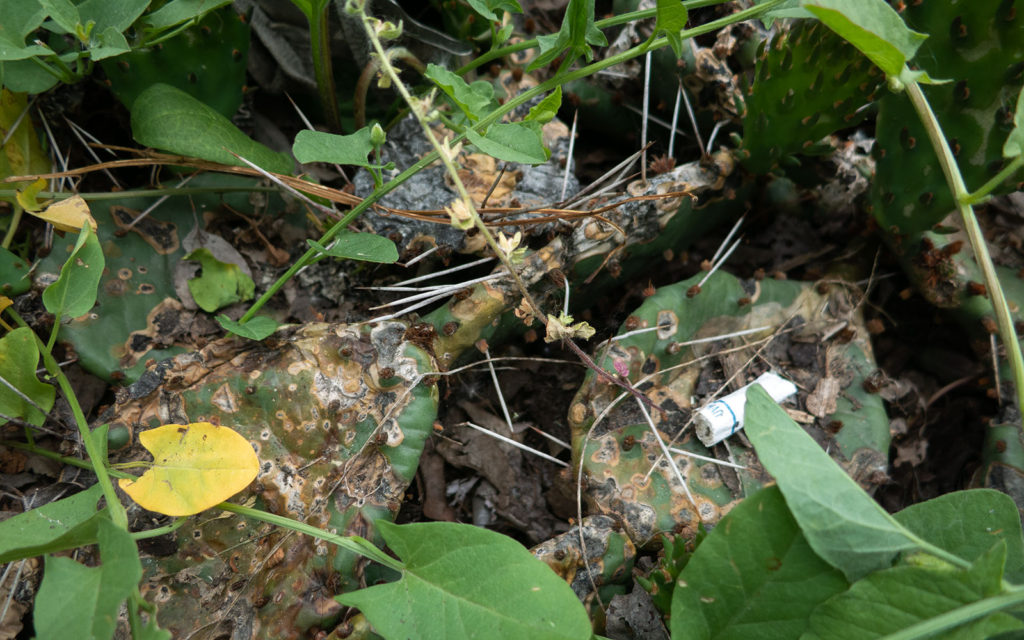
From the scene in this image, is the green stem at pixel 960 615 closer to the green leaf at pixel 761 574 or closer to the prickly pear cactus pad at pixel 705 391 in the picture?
the green leaf at pixel 761 574

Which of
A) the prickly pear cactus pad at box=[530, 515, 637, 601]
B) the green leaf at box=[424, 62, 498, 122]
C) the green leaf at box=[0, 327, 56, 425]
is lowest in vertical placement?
the prickly pear cactus pad at box=[530, 515, 637, 601]

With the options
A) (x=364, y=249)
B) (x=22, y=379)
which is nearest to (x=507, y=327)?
(x=364, y=249)

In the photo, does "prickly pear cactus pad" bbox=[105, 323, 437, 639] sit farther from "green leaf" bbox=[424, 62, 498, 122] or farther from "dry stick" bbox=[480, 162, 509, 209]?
"green leaf" bbox=[424, 62, 498, 122]

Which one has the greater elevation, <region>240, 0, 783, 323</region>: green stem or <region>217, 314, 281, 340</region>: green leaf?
<region>240, 0, 783, 323</region>: green stem

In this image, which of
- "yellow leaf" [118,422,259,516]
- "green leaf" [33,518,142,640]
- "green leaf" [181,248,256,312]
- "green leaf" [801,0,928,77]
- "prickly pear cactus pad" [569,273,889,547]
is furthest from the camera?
"green leaf" [181,248,256,312]

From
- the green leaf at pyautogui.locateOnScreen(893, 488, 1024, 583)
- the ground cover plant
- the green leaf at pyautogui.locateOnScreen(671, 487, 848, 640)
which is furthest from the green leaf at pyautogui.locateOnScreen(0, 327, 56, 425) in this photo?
the green leaf at pyautogui.locateOnScreen(893, 488, 1024, 583)

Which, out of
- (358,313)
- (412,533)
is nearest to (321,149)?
(358,313)

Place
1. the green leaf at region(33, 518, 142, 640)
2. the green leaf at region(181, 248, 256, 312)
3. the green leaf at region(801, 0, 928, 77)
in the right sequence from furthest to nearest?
the green leaf at region(181, 248, 256, 312) < the green leaf at region(801, 0, 928, 77) < the green leaf at region(33, 518, 142, 640)

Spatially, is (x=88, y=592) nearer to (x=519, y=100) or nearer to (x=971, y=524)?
(x=519, y=100)
